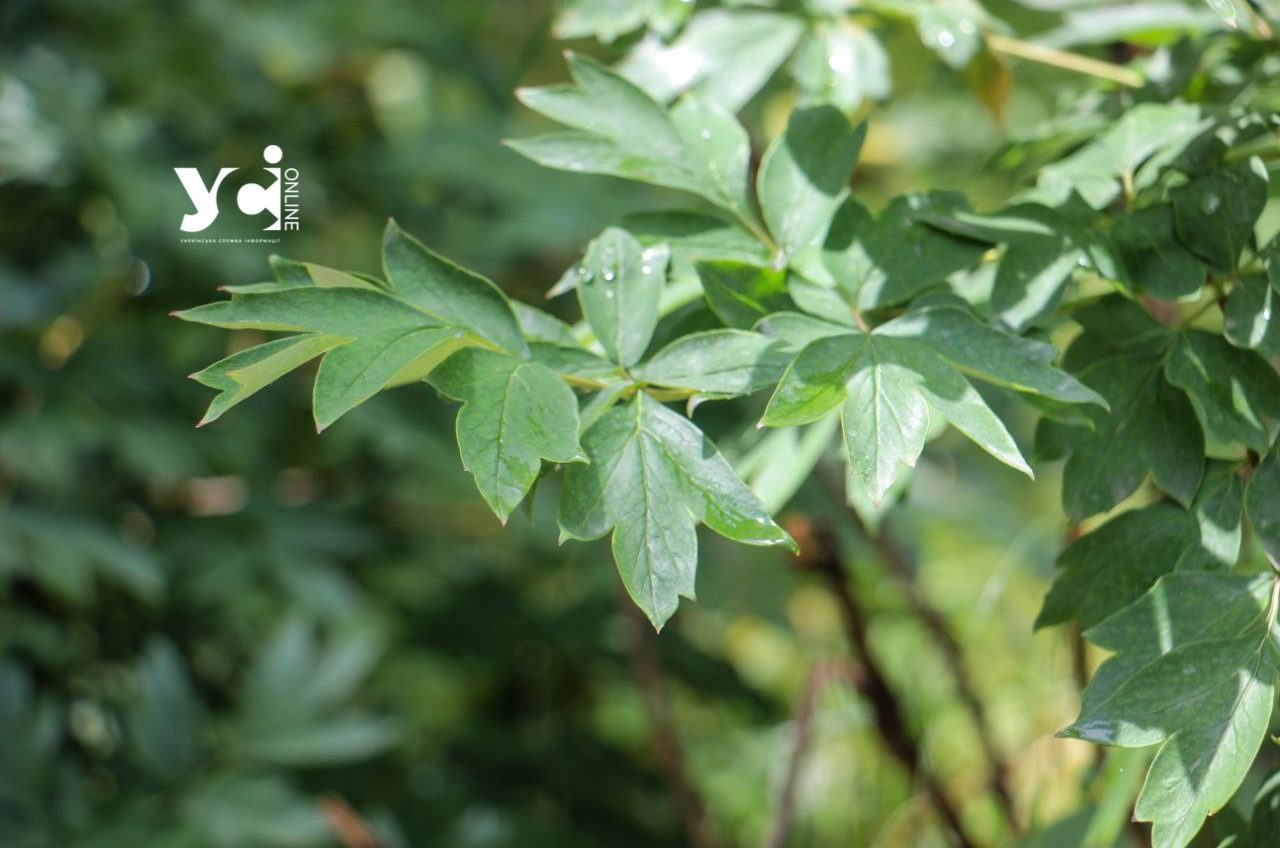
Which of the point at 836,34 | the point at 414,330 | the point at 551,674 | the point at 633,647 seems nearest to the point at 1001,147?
the point at 836,34

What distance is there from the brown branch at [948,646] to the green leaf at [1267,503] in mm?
517

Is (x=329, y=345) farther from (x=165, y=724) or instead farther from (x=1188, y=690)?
(x=165, y=724)

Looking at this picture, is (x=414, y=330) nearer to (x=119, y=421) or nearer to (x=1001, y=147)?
(x=1001, y=147)

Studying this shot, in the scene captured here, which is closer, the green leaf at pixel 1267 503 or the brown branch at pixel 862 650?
the green leaf at pixel 1267 503

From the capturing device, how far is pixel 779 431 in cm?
72

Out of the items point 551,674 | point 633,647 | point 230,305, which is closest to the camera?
point 230,305

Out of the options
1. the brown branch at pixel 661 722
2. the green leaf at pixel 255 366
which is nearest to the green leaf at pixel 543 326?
the green leaf at pixel 255 366

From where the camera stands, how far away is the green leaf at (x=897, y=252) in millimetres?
574

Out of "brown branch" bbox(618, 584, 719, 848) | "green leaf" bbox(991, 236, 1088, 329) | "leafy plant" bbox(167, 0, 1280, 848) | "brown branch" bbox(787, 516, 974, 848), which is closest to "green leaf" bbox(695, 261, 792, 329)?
"leafy plant" bbox(167, 0, 1280, 848)

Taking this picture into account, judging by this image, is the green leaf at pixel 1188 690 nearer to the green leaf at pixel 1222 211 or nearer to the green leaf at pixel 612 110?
the green leaf at pixel 1222 211

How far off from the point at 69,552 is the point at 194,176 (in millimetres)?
397

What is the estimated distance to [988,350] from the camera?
0.51 metres

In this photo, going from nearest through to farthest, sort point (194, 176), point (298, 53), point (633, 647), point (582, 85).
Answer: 1. point (582, 85)
2. point (194, 176)
3. point (633, 647)
4. point (298, 53)

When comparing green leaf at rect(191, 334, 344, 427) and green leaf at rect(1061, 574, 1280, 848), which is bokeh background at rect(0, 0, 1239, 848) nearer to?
green leaf at rect(1061, 574, 1280, 848)
